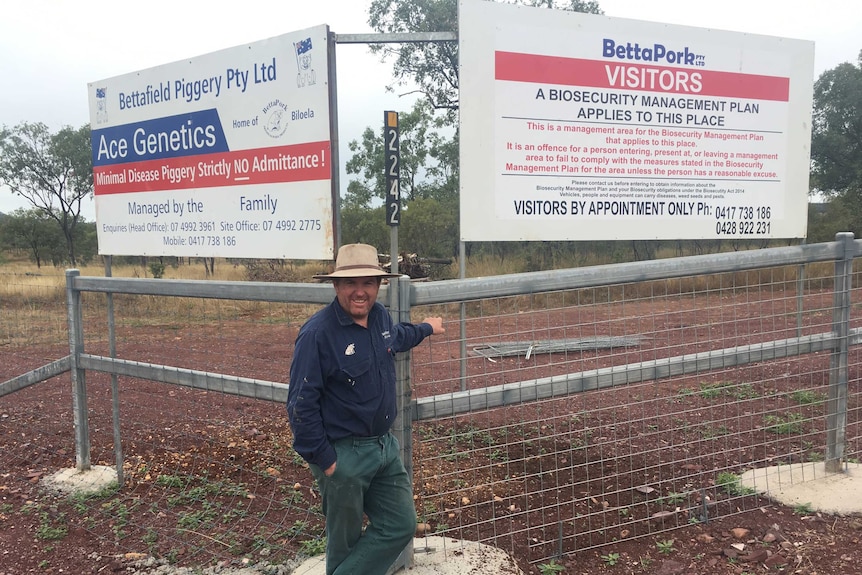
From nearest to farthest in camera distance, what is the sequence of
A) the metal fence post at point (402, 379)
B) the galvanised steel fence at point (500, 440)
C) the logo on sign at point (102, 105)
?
1. the metal fence post at point (402, 379)
2. the galvanised steel fence at point (500, 440)
3. the logo on sign at point (102, 105)

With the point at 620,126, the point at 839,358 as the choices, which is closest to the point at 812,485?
the point at 839,358

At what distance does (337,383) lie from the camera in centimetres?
247

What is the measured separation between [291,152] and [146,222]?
157 cm

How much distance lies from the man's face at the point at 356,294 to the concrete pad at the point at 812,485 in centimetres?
294

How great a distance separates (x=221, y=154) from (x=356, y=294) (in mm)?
2574

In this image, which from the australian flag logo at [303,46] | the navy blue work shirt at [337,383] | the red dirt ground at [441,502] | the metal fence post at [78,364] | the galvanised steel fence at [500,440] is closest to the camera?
the navy blue work shirt at [337,383]

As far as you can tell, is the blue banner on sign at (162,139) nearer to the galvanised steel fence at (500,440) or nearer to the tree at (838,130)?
the galvanised steel fence at (500,440)

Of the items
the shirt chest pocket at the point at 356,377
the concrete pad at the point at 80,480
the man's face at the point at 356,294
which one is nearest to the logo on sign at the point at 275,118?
the man's face at the point at 356,294

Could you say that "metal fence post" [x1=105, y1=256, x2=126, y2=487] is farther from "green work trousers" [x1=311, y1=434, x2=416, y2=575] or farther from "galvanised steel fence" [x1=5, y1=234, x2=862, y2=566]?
"green work trousers" [x1=311, y1=434, x2=416, y2=575]

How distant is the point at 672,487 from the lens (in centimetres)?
411

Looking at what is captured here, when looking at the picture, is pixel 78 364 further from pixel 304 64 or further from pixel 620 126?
pixel 620 126

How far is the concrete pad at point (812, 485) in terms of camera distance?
3.78 metres

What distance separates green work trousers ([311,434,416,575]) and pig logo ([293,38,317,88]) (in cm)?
249

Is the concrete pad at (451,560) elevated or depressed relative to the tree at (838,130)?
depressed
